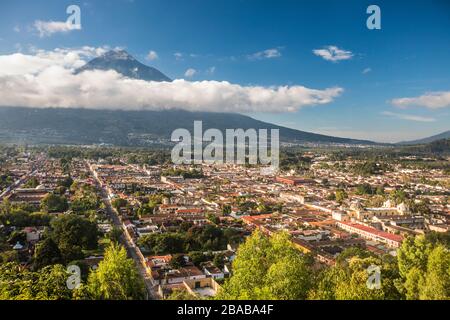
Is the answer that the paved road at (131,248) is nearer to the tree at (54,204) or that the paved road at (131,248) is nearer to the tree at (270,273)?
the tree at (54,204)

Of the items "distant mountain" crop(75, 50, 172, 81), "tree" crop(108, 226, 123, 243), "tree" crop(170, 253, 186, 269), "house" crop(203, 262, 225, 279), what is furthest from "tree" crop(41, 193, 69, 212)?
"distant mountain" crop(75, 50, 172, 81)

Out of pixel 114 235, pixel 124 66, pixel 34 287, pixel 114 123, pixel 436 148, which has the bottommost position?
pixel 114 235

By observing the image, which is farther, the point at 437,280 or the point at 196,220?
the point at 196,220

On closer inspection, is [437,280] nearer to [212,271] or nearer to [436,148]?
[212,271]

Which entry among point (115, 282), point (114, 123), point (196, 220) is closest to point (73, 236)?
point (196, 220)

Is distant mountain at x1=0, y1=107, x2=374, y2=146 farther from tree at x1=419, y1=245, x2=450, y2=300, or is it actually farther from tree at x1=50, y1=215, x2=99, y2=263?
tree at x1=419, y1=245, x2=450, y2=300

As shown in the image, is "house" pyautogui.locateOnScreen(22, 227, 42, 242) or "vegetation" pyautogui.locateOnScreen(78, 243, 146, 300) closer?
"vegetation" pyautogui.locateOnScreen(78, 243, 146, 300)
